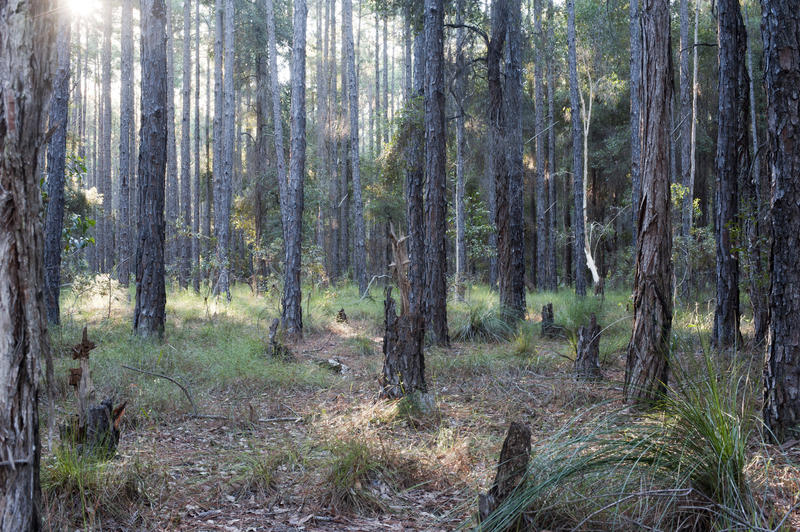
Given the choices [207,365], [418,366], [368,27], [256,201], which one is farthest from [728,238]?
[368,27]

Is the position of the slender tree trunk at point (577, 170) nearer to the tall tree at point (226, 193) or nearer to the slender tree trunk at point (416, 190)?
the slender tree trunk at point (416, 190)

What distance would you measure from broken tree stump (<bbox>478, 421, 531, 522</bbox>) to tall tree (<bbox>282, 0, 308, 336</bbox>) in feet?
→ 26.9

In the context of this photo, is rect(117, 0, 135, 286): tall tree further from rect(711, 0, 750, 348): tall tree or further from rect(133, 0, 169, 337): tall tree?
rect(711, 0, 750, 348): tall tree

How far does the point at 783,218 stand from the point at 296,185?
332 inches

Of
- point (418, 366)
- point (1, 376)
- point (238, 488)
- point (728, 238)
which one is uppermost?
point (728, 238)

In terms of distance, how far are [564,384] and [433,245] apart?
12.7ft

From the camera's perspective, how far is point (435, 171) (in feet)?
30.9

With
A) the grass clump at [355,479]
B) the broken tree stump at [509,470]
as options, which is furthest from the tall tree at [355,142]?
the broken tree stump at [509,470]

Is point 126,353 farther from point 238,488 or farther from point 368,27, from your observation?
point 368,27

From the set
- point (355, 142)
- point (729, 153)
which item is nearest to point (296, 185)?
point (729, 153)

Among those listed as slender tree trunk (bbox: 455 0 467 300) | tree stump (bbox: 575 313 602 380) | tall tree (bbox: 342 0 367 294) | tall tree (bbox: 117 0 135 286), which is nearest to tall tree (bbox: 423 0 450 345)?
slender tree trunk (bbox: 455 0 467 300)

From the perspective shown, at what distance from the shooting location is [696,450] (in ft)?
9.03

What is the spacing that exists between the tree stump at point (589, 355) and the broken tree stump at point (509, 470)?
13.1 ft

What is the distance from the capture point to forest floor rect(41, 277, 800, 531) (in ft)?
11.0
